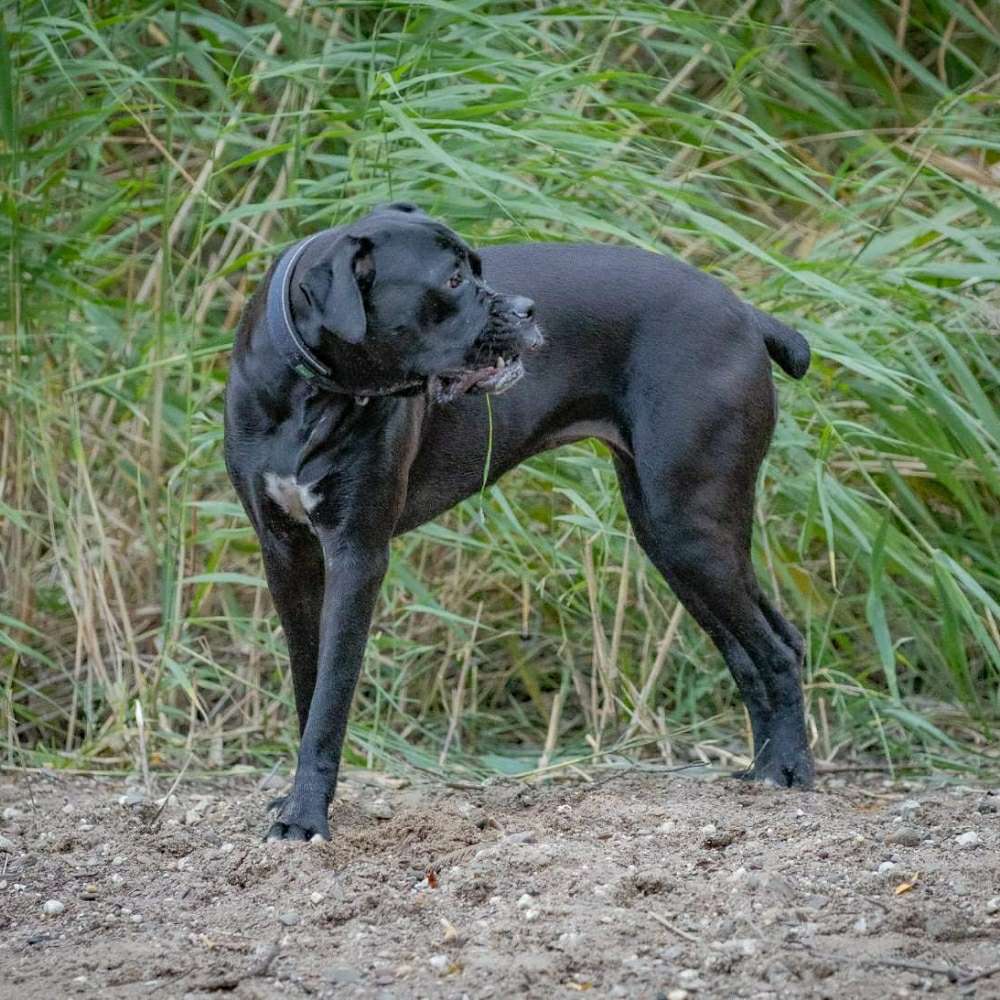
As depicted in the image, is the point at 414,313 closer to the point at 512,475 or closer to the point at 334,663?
the point at 334,663

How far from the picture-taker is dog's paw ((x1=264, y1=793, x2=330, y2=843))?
3547 millimetres

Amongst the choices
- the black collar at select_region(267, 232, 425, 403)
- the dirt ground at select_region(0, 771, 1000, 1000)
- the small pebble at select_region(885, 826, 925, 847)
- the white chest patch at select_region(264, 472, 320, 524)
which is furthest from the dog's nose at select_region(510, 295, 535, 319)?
the small pebble at select_region(885, 826, 925, 847)

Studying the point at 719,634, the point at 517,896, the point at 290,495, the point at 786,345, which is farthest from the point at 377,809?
the point at 786,345

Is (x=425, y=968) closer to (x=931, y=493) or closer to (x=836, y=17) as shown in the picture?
(x=931, y=493)

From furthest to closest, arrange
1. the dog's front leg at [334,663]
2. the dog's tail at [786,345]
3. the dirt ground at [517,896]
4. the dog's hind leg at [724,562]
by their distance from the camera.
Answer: the dog's tail at [786,345], the dog's hind leg at [724,562], the dog's front leg at [334,663], the dirt ground at [517,896]

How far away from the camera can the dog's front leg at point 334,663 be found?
3604 millimetres

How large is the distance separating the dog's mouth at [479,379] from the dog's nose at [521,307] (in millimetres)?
91

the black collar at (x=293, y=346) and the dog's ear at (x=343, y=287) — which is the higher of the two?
the dog's ear at (x=343, y=287)

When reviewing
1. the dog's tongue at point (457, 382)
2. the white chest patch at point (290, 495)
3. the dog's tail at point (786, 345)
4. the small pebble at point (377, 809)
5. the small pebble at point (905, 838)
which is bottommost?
the small pebble at point (377, 809)

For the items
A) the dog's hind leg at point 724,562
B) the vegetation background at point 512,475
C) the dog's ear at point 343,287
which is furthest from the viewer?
the vegetation background at point 512,475

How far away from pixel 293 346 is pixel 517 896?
1.18 metres

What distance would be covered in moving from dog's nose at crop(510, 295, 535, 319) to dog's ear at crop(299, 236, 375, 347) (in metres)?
0.30

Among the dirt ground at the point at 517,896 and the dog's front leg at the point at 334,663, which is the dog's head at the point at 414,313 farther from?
the dirt ground at the point at 517,896

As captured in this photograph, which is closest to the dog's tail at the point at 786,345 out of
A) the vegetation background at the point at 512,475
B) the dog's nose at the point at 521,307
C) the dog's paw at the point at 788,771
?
the vegetation background at the point at 512,475
